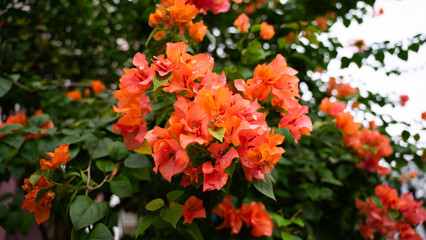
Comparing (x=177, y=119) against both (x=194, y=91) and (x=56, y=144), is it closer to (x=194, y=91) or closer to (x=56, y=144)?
(x=194, y=91)

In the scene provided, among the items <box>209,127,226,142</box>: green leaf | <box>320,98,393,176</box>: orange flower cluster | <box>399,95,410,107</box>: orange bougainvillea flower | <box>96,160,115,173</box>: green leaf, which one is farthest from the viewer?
<box>399,95,410,107</box>: orange bougainvillea flower

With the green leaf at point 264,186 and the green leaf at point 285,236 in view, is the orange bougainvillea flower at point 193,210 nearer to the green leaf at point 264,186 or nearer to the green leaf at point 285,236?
the green leaf at point 264,186

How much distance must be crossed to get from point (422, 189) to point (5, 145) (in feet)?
13.0

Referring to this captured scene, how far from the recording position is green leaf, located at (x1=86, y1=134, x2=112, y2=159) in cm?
99

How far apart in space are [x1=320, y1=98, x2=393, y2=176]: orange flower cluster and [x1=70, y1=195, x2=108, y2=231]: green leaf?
3.28 ft

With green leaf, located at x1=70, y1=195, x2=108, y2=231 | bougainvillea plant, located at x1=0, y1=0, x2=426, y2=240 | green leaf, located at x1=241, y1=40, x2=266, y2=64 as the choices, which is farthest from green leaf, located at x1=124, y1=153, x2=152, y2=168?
green leaf, located at x1=241, y1=40, x2=266, y2=64

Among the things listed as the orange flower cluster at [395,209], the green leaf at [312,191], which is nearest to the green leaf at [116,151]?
the green leaf at [312,191]

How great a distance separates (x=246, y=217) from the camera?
1.10m

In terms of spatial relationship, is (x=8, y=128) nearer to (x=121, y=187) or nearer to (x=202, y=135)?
(x=121, y=187)

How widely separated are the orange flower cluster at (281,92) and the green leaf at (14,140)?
2.85ft

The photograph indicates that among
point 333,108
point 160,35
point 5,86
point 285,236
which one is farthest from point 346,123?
point 5,86

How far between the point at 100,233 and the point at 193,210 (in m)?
0.25

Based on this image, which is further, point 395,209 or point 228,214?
point 395,209

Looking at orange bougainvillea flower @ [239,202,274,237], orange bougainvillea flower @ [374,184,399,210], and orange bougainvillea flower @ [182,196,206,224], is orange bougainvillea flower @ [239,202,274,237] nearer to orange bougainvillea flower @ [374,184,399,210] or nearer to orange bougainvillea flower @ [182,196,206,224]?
orange bougainvillea flower @ [182,196,206,224]
